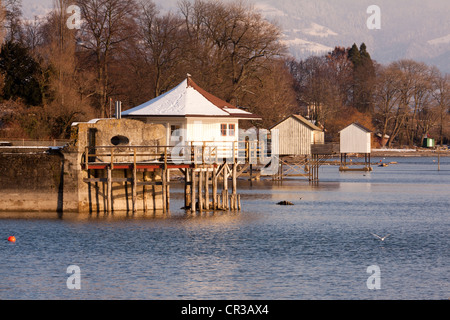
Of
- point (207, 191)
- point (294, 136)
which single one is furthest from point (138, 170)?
point (294, 136)

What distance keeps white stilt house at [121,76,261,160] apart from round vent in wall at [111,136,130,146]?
804 cm

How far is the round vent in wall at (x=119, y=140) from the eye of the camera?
1746 inches

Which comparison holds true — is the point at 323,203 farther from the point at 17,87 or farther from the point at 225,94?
the point at 225,94

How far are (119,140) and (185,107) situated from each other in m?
11.1

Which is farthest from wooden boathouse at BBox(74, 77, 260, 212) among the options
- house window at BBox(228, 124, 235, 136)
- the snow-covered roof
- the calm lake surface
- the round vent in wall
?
house window at BBox(228, 124, 235, 136)

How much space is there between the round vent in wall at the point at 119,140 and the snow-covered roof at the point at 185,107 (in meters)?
9.46

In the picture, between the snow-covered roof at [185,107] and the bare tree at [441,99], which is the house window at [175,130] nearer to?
the snow-covered roof at [185,107]

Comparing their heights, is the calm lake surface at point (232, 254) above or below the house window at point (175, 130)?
below

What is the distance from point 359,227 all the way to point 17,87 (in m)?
34.5

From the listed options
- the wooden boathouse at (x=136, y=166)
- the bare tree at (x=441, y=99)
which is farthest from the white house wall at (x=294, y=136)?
the bare tree at (x=441, y=99)

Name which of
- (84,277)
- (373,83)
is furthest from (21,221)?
(373,83)

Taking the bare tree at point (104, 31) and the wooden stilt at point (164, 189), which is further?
the bare tree at point (104, 31)
